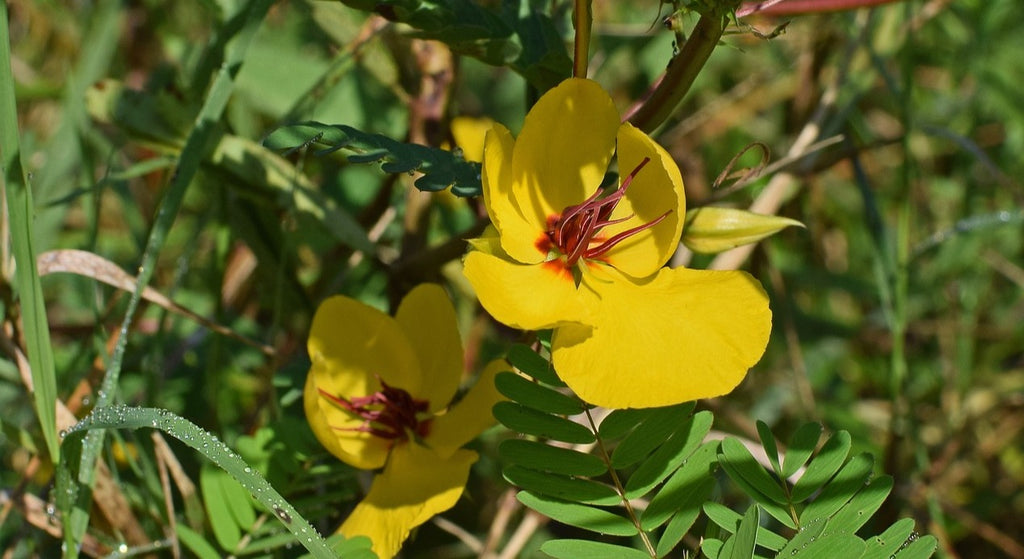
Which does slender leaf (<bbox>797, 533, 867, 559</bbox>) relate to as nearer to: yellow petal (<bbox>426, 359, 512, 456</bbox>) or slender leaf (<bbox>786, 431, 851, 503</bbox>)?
slender leaf (<bbox>786, 431, 851, 503</bbox>)

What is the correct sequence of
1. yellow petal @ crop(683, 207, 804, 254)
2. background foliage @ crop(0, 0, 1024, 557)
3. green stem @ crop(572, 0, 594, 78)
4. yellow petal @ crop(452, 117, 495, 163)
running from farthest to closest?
yellow petal @ crop(452, 117, 495, 163)
background foliage @ crop(0, 0, 1024, 557)
yellow petal @ crop(683, 207, 804, 254)
green stem @ crop(572, 0, 594, 78)

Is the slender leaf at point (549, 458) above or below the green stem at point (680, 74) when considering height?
below

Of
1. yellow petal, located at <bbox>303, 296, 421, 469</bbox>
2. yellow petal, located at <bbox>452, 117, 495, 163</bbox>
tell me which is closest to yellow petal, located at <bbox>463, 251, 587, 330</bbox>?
yellow petal, located at <bbox>303, 296, 421, 469</bbox>

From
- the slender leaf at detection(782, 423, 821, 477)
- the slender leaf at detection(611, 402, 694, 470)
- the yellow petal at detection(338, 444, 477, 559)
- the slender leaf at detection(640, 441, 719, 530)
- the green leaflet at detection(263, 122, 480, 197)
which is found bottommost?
the slender leaf at detection(782, 423, 821, 477)

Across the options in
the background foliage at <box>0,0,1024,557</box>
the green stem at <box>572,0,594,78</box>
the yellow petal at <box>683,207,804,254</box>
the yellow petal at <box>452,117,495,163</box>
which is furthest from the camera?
the yellow petal at <box>452,117,495,163</box>

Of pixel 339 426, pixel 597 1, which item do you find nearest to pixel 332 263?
pixel 339 426

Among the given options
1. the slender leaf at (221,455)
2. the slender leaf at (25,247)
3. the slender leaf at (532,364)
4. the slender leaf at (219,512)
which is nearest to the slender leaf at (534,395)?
the slender leaf at (532,364)

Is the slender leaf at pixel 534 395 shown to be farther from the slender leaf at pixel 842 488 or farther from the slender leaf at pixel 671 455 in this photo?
the slender leaf at pixel 842 488
